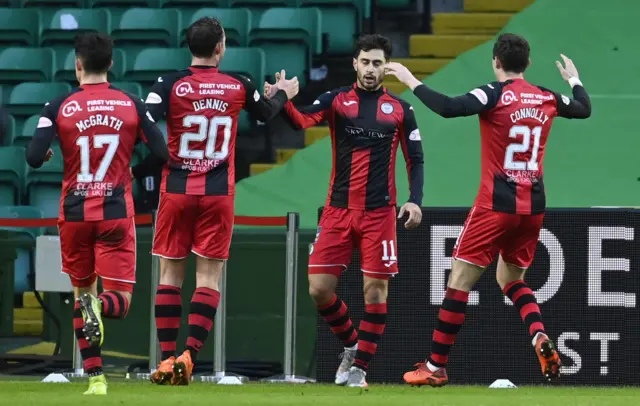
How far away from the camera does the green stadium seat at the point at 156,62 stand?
46.6 feet

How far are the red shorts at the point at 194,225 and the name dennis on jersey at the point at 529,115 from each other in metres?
1.70

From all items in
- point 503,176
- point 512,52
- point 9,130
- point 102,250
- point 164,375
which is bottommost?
point 164,375

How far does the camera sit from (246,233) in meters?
11.3

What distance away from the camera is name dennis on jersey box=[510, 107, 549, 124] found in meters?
8.29

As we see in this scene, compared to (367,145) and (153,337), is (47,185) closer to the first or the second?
(153,337)

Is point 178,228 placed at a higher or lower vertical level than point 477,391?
higher

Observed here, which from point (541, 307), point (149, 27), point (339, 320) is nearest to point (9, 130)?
point (149, 27)

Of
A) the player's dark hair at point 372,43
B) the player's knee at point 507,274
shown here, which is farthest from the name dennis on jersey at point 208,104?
the player's knee at point 507,274

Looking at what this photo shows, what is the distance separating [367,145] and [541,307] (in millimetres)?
1712

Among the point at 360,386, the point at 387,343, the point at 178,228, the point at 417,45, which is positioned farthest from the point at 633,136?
the point at 178,228

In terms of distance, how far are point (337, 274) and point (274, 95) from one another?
121 centimetres

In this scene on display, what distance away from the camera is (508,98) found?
829 cm

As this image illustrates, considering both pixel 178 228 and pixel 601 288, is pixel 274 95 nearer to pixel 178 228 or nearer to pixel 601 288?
pixel 178 228

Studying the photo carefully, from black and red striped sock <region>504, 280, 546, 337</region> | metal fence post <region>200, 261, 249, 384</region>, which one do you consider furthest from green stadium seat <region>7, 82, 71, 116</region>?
black and red striped sock <region>504, 280, 546, 337</region>
